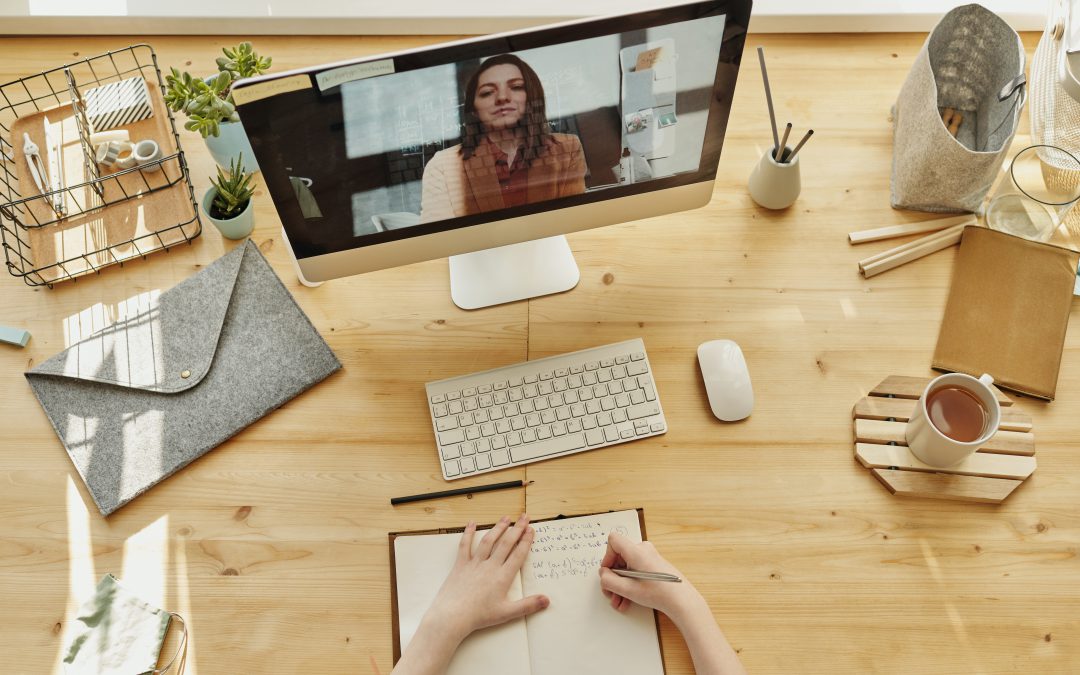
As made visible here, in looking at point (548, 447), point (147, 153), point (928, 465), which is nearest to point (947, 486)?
point (928, 465)

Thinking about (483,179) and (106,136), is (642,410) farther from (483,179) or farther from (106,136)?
(106,136)

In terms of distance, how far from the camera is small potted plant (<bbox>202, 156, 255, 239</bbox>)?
1062 millimetres

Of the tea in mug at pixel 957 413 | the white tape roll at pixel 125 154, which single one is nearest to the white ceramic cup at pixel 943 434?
the tea in mug at pixel 957 413

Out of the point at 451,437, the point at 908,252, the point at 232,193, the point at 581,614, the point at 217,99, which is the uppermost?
the point at 217,99

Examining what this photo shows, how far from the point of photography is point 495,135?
2.75ft

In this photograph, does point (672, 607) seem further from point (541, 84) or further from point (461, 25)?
point (461, 25)

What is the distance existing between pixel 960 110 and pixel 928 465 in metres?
0.54

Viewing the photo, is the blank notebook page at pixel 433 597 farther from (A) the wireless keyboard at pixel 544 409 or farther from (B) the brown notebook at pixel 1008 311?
(B) the brown notebook at pixel 1008 311

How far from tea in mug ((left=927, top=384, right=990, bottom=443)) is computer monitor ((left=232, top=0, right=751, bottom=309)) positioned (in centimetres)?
37

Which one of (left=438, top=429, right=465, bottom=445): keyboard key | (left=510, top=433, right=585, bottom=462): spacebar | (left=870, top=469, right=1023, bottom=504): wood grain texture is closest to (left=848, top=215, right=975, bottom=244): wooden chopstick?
(left=870, top=469, right=1023, bottom=504): wood grain texture

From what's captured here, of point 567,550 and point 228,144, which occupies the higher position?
point 228,144

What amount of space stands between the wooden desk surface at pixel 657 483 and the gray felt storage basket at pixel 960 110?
0.20 feet

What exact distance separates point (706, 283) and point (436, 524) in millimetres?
480

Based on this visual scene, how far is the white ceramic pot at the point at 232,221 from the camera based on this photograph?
3.51 ft
